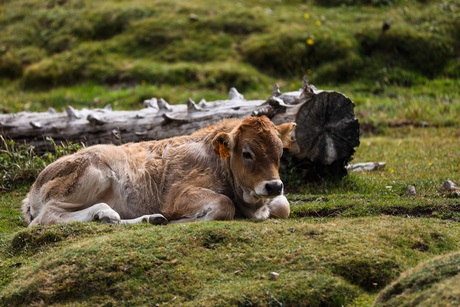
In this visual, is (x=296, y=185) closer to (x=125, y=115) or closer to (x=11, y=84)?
(x=125, y=115)

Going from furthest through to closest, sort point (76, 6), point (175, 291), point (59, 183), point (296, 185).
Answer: point (76, 6) < point (296, 185) < point (59, 183) < point (175, 291)

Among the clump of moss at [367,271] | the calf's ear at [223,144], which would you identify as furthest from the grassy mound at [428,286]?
the calf's ear at [223,144]

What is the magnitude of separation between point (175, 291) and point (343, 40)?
52.8ft

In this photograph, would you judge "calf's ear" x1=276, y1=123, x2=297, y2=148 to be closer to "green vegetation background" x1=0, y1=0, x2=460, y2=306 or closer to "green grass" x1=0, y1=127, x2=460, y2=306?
"green vegetation background" x1=0, y1=0, x2=460, y2=306

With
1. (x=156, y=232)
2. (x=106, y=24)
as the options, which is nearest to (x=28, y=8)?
(x=106, y=24)

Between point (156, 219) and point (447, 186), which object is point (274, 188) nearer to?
point (156, 219)

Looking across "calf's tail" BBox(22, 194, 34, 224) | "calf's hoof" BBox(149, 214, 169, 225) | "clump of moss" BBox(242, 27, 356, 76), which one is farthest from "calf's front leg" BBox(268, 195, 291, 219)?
"clump of moss" BBox(242, 27, 356, 76)

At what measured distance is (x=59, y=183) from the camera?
7.10 m

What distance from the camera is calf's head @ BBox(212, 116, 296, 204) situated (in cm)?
628

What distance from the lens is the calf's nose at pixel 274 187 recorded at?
609cm

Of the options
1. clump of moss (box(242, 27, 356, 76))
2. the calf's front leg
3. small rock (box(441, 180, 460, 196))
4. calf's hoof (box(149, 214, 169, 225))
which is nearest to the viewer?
calf's hoof (box(149, 214, 169, 225))

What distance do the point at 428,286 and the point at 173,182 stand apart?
4.49 m

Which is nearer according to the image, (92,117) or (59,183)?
(59,183)

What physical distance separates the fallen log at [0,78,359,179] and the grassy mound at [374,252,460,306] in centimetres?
501
